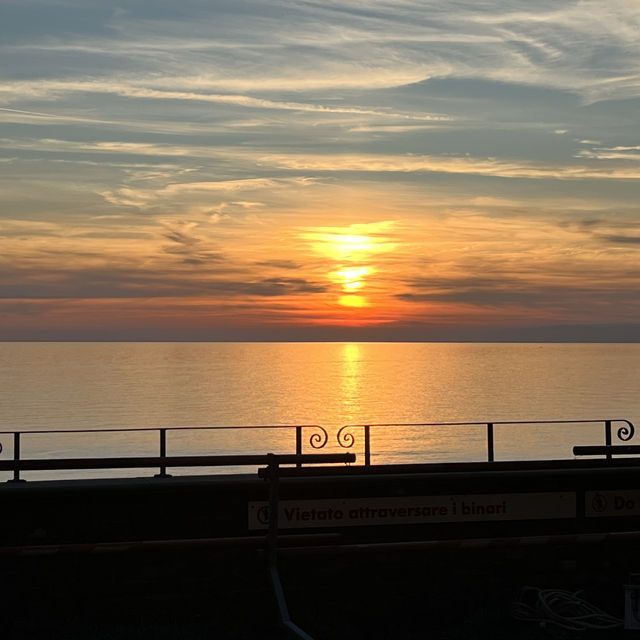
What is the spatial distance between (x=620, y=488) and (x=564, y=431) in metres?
86.1

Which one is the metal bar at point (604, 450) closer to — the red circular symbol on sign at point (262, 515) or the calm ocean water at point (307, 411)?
the red circular symbol on sign at point (262, 515)

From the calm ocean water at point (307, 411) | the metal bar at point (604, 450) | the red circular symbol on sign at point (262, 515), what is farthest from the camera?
the calm ocean water at point (307, 411)

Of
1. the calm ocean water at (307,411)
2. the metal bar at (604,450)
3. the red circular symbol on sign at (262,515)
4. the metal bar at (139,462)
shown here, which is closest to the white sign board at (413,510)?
the red circular symbol on sign at (262,515)

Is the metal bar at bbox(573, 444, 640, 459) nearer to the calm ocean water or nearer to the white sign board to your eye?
the white sign board

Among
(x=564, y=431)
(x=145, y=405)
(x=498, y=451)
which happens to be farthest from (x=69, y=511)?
(x=145, y=405)

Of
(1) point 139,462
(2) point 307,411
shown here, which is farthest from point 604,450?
(2) point 307,411

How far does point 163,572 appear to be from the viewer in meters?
14.4

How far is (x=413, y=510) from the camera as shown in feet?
52.4

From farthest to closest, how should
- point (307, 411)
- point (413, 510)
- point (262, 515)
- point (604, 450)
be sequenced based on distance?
point (307, 411) < point (604, 450) < point (413, 510) < point (262, 515)

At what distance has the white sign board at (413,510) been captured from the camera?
1546cm

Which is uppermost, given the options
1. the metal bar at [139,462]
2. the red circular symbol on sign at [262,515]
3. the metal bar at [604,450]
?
the metal bar at [604,450]

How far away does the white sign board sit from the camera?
15.5 meters

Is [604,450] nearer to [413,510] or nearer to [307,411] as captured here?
[413,510]

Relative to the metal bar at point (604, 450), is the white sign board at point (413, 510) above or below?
below
